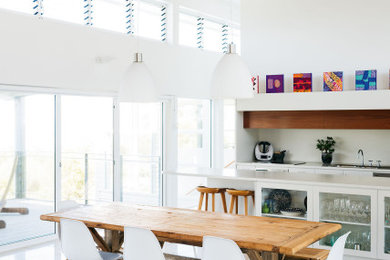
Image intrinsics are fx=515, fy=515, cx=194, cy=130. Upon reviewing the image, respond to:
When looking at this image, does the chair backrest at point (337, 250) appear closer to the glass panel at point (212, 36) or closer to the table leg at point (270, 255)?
the table leg at point (270, 255)

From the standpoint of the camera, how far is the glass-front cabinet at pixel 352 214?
5051mm

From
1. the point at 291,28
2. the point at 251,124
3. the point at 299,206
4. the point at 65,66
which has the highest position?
the point at 291,28

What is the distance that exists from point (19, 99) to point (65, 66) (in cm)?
72

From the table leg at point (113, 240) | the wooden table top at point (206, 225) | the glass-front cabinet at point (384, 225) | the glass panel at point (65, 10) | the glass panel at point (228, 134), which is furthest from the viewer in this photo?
the glass panel at point (228, 134)

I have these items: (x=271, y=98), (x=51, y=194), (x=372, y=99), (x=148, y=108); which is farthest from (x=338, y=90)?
(x=51, y=194)

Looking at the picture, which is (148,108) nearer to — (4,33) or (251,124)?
(251,124)

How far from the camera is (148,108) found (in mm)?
8055

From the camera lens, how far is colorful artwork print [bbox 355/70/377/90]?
22.2ft

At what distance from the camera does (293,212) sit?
218 inches

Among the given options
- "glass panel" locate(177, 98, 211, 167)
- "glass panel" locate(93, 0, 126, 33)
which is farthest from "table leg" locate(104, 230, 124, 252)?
"glass panel" locate(177, 98, 211, 167)

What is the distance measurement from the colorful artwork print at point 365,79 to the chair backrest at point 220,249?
4343mm

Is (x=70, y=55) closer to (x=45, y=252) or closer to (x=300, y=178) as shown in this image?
(x=45, y=252)

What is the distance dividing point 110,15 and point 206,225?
426 centimetres

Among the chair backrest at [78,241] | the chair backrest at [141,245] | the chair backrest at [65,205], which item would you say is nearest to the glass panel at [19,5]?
the chair backrest at [65,205]
